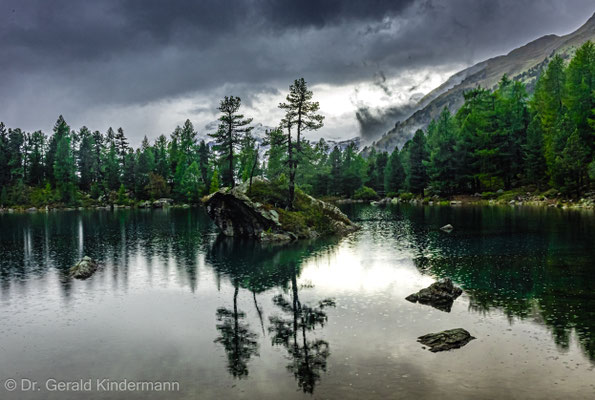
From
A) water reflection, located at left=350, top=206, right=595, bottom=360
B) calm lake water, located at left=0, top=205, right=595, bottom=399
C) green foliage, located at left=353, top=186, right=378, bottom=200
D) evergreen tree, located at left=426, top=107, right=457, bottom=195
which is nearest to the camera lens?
calm lake water, located at left=0, top=205, right=595, bottom=399

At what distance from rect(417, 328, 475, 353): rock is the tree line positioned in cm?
3997

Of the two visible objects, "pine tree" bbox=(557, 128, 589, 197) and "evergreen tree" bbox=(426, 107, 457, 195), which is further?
"evergreen tree" bbox=(426, 107, 457, 195)

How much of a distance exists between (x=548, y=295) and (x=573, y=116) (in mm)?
66936

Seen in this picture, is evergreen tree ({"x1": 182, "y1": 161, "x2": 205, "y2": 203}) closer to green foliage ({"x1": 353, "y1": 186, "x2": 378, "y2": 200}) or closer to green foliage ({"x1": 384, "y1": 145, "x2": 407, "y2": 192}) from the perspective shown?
green foliage ({"x1": 353, "y1": 186, "x2": 378, "y2": 200})

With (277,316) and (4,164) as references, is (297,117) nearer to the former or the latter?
(277,316)

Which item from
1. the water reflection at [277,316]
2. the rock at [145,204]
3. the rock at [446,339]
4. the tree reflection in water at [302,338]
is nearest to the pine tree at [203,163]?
the rock at [145,204]

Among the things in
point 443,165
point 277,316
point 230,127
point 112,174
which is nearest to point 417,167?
point 443,165

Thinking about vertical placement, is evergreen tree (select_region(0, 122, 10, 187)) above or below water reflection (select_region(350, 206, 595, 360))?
above

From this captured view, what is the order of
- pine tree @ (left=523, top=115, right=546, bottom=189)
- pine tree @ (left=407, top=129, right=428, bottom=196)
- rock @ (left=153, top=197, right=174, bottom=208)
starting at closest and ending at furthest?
pine tree @ (left=523, top=115, right=546, bottom=189)
pine tree @ (left=407, top=129, right=428, bottom=196)
rock @ (left=153, top=197, right=174, bottom=208)

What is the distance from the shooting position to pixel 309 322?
2002cm

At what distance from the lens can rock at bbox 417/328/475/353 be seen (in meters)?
16.2

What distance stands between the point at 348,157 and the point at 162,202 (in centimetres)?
6544

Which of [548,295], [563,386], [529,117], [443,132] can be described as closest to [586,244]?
[548,295]

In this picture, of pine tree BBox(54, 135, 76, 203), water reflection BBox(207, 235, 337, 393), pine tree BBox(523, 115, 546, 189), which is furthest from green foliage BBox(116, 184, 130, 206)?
pine tree BBox(523, 115, 546, 189)
